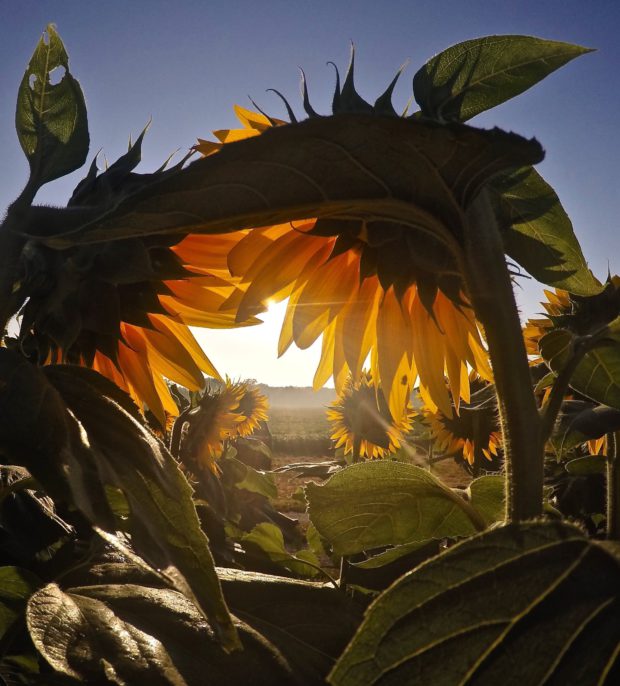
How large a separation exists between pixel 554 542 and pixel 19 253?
0.45 metres

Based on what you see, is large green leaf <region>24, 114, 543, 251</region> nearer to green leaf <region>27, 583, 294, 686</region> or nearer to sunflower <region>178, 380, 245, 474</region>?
green leaf <region>27, 583, 294, 686</region>

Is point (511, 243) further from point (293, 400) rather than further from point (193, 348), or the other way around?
point (293, 400)

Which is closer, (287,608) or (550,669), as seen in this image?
(550,669)

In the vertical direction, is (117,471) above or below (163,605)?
above

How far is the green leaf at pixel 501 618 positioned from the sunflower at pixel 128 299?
0.33 m

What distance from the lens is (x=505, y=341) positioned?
52cm

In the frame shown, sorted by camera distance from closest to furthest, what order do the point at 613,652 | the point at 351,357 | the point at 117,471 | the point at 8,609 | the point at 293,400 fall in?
the point at 613,652 < the point at 117,471 < the point at 8,609 < the point at 351,357 < the point at 293,400

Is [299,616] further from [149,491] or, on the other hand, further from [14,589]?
[14,589]

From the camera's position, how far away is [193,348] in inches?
42.5

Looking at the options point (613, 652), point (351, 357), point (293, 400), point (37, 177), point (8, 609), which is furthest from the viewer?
point (293, 400)

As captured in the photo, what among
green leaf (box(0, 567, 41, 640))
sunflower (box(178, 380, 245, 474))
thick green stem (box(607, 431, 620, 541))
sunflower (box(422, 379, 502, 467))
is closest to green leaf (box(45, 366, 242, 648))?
green leaf (box(0, 567, 41, 640))

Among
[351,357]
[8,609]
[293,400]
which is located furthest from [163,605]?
[293,400]

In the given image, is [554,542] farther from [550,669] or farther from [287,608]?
[287,608]

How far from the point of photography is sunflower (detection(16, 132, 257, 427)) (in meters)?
0.59
